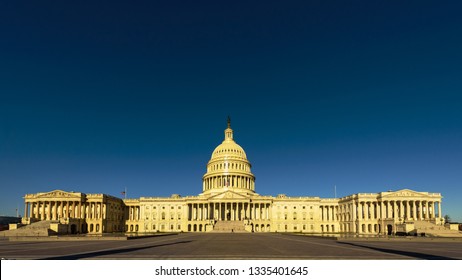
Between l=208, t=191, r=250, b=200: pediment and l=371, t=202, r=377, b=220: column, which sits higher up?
l=208, t=191, r=250, b=200: pediment

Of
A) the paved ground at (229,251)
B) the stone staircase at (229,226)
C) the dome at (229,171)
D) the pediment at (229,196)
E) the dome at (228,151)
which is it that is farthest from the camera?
the dome at (228,151)

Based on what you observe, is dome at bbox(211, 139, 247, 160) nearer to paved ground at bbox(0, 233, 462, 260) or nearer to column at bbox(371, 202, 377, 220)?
column at bbox(371, 202, 377, 220)

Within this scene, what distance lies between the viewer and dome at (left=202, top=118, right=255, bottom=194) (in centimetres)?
17312

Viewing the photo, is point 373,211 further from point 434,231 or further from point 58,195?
point 58,195

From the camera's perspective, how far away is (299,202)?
15875 cm

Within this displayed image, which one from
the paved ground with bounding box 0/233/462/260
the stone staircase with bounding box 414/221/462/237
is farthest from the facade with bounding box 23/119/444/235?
the paved ground with bounding box 0/233/462/260

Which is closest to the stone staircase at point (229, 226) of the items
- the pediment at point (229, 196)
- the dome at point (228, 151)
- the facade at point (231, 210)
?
the facade at point (231, 210)

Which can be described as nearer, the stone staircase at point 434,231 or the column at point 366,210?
the stone staircase at point 434,231

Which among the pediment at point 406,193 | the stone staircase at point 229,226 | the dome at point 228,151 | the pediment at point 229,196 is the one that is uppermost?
the dome at point 228,151

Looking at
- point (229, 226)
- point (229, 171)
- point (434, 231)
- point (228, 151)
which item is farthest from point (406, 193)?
point (228, 151)

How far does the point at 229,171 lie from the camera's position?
566ft

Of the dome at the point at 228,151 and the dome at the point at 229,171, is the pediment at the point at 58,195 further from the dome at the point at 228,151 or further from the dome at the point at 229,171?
the dome at the point at 228,151

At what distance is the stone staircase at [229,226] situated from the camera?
12169 cm
